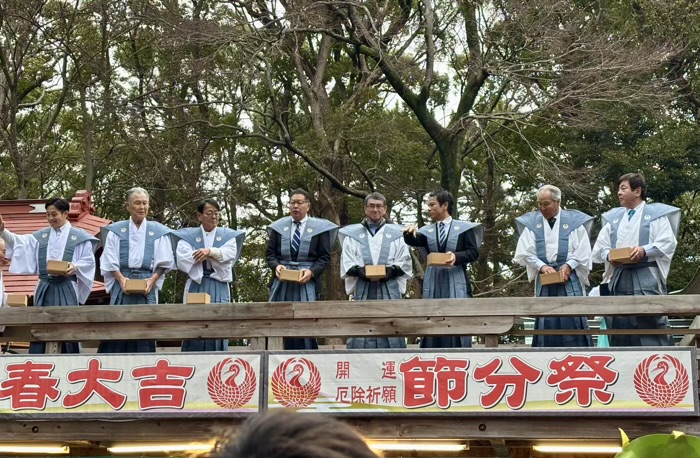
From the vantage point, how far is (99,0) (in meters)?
17.6

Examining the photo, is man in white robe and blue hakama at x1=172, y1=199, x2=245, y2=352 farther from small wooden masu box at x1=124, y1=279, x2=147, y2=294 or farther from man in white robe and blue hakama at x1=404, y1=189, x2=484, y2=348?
man in white robe and blue hakama at x1=404, y1=189, x2=484, y2=348

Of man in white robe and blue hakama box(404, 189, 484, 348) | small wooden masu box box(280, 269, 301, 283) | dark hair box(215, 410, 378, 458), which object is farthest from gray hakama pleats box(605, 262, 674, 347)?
dark hair box(215, 410, 378, 458)

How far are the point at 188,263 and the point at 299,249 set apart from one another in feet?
3.16

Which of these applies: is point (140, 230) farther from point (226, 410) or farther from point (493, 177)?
point (493, 177)

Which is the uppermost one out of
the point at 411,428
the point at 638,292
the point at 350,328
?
the point at 638,292

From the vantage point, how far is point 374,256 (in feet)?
26.1

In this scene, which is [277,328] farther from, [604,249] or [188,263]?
[604,249]

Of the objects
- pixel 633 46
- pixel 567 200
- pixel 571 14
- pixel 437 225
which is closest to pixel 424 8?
pixel 571 14

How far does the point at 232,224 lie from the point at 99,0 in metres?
5.63

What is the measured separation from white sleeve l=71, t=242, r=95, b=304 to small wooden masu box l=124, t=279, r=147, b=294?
586mm

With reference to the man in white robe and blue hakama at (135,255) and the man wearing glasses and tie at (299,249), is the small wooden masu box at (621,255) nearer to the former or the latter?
the man wearing glasses and tie at (299,249)

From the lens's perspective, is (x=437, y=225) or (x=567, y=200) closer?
(x=437, y=225)

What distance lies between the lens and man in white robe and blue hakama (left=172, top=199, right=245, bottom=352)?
7973 mm

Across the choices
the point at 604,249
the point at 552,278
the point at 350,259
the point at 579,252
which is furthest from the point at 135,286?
the point at 604,249
